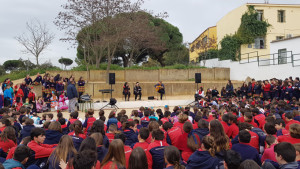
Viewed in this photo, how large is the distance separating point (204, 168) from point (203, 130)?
5.21 feet

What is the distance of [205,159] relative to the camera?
10.5ft

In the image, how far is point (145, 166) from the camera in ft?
9.72

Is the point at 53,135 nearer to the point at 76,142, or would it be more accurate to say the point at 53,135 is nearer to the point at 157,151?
the point at 76,142

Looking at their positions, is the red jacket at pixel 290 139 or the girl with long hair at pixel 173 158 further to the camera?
the red jacket at pixel 290 139

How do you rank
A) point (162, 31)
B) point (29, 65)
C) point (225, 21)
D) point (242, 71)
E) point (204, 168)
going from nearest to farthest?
point (204, 168) → point (242, 71) → point (29, 65) → point (225, 21) → point (162, 31)

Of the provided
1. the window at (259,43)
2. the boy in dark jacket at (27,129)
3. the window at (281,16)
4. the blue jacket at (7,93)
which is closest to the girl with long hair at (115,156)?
the boy in dark jacket at (27,129)

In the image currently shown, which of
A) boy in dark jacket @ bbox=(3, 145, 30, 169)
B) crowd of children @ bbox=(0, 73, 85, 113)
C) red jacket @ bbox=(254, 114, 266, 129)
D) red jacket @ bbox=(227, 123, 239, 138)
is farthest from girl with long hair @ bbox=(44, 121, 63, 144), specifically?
crowd of children @ bbox=(0, 73, 85, 113)

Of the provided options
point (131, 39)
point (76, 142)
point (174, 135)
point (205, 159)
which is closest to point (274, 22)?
point (131, 39)

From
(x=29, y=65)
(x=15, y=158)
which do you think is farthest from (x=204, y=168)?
(x=29, y=65)

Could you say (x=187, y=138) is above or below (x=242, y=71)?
below

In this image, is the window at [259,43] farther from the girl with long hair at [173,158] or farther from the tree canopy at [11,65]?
the tree canopy at [11,65]

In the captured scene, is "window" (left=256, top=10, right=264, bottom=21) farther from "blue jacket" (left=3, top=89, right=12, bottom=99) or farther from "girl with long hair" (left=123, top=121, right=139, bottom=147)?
"girl with long hair" (left=123, top=121, right=139, bottom=147)

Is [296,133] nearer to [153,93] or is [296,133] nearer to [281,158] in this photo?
[281,158]

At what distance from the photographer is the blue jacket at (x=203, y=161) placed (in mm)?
3176
